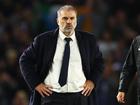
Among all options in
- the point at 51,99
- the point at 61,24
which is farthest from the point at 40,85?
the point at 61,24

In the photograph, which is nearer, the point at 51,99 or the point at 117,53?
the point at 51,99

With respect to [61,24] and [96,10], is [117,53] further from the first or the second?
[61,24]

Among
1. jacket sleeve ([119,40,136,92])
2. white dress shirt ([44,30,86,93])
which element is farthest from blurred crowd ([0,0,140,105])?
white dress shirt ([44,30,86,93])

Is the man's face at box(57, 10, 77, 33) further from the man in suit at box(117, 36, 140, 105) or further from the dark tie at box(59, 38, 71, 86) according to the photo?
the man in suit at box(117, 36, 140, 105)

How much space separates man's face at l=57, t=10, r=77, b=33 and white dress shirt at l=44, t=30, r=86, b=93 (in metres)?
0.17

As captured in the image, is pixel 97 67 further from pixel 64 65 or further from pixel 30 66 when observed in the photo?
pixel 30 66

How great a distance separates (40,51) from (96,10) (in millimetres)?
5965

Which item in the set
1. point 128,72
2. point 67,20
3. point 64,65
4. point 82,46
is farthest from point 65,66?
point 128,72

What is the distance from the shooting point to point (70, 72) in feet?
30.4

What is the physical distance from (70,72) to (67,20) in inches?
26.2

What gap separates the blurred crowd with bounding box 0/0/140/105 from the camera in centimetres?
1371

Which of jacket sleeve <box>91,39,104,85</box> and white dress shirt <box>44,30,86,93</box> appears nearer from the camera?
white dress shirt <box>44,30,86,93</box>

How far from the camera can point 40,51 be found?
369 inches

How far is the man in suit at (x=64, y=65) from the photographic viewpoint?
9.21m
